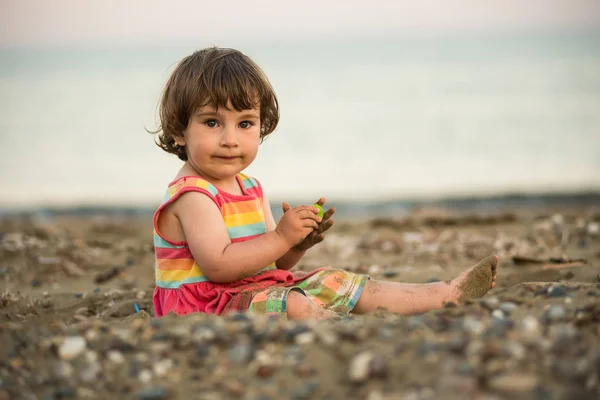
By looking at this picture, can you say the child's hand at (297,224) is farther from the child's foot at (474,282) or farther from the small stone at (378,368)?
the small stone at (378,368)

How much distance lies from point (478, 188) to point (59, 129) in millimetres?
9125

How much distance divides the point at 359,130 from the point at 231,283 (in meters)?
11.6

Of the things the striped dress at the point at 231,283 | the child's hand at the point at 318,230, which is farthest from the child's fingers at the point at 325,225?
A: the striped dress at the point at 231,283

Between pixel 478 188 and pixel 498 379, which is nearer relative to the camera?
pixel 498 379

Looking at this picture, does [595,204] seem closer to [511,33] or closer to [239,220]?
[239,220]

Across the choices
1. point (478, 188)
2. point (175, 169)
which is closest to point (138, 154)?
point (175, 169)

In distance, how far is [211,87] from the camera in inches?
152

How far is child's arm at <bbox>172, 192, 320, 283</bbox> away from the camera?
3734 mm

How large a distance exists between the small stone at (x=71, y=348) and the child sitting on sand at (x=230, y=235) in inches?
32.2

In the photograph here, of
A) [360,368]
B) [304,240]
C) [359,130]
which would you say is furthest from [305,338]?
[359,130]

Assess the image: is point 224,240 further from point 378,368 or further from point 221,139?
point 378,368

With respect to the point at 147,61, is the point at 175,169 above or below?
below

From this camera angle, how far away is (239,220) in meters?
4.05

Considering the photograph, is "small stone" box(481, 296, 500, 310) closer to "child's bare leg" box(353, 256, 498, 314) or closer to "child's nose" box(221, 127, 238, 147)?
"child's bare leg" box(353, 256, 498, 314)
